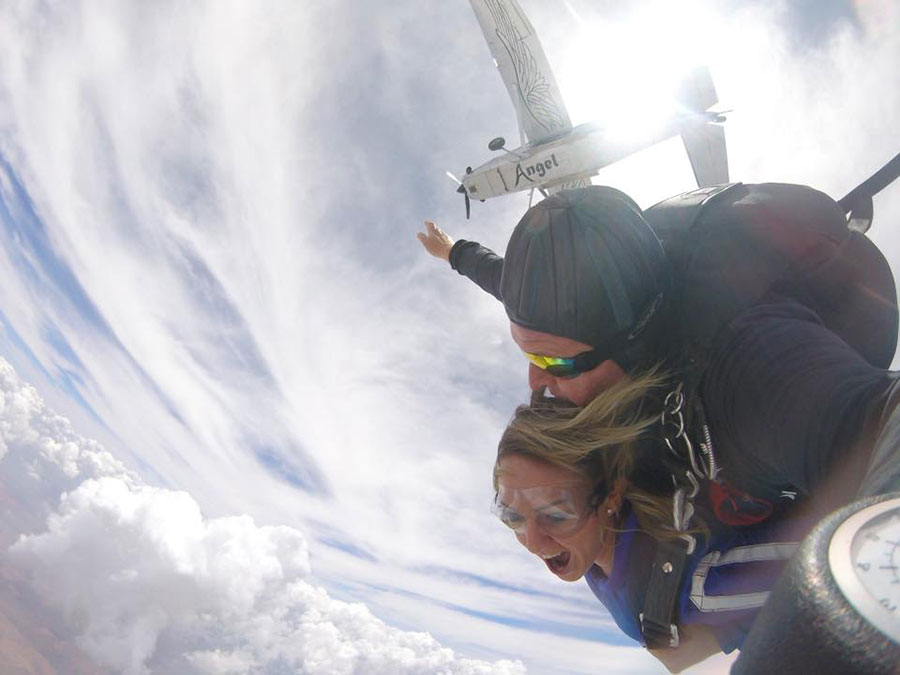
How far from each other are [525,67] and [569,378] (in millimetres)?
18406

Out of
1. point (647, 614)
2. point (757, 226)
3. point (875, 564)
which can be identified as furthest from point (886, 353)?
point (875, 564)

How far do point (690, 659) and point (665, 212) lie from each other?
2210mm

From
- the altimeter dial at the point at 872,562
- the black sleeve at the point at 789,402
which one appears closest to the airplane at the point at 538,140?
the black sleeve at the point at 789,402

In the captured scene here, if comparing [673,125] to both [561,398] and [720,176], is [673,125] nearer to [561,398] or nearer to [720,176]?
[720,176]

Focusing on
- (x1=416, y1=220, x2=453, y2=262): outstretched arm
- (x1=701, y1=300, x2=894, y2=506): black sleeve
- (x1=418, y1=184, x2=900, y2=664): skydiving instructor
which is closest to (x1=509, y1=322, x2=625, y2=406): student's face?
(x1=418, y1=184, x2=900, y2=664): skydiving instructor

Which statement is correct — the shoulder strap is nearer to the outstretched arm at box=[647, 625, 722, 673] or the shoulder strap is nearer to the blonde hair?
the blonde hair

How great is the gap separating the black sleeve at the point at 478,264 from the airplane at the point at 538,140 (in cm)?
1296

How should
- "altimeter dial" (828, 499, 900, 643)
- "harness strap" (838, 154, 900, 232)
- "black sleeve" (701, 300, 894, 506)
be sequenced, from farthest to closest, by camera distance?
"harness strap" (838, 154, 900, 232) < "black sleeve" (701, 300, 894, 506) < "altimeter dial" (828, 499, 900, 643)

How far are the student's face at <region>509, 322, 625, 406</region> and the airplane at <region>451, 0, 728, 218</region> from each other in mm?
15153

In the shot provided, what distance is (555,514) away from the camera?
275 cm

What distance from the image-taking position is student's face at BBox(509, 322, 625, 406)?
7.17 ft

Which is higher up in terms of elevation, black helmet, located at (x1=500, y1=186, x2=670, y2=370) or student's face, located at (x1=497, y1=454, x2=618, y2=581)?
black helmet, located at (x1=500, y1=186, x2=670, y2=370)

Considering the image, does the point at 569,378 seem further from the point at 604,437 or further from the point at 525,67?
the point at 525,67

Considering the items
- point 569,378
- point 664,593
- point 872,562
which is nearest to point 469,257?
point 569,378
